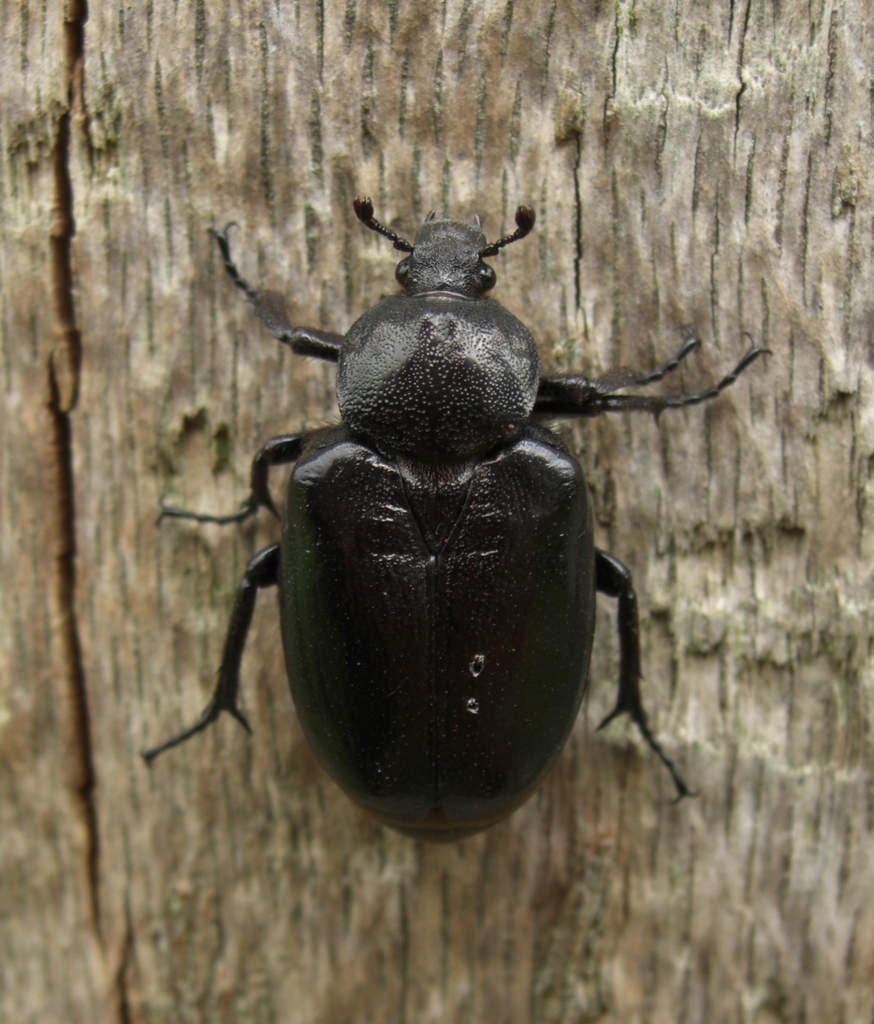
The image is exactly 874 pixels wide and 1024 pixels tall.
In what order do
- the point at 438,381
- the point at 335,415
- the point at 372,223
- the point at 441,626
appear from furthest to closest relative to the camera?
the point at 335,415 → the point at 372,223 → the point at 438,381 → the point at 441,626

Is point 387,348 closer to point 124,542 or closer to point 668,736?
point 124,542

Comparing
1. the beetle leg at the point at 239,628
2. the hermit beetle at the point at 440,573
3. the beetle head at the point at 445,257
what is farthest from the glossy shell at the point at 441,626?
the beetle head at the point at 445,257

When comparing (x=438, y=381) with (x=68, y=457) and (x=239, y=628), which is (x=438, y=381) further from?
(x=68, y=457)

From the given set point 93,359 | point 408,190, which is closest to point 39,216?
point 93,359

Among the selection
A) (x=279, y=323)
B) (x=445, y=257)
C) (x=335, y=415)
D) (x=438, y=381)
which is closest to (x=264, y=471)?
(x=335, y=415)

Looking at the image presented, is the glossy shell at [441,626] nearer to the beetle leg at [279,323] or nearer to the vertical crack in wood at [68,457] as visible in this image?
the beetle leg at [279,323]

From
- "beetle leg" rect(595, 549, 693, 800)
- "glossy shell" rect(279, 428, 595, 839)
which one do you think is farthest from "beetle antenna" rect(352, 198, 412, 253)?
"beetle leg" rect(595, 549, 693, 800)
